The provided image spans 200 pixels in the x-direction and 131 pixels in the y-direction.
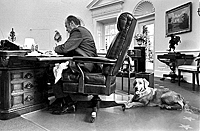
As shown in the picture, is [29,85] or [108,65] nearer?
[108,65]

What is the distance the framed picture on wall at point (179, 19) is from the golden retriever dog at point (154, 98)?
9.54ft

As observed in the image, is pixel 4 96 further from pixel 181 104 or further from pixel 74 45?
pixel 181 104

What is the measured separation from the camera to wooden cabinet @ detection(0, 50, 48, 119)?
216 cm

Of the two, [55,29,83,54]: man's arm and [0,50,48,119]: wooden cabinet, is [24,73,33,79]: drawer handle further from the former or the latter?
[55,29,83,54]: man's arm

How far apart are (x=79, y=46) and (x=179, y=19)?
3858mm

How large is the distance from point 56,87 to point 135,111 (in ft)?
3.39

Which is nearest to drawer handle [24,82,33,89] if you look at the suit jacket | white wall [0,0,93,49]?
the suit jacket

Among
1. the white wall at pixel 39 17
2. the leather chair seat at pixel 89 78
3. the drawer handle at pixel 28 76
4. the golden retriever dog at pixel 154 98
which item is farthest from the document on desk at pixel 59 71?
the white wall at pixel 39 17

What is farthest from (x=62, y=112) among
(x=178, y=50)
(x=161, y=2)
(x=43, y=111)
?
(x=161, y=2)

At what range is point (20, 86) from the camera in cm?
228

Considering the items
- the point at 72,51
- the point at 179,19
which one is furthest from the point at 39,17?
the point at 72,51

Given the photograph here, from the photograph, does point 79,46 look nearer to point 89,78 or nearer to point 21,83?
point 89,78

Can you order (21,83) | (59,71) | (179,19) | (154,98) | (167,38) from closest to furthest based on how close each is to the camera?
1. (59,71)
2. (21,83)
3. (154,98)
4. (179,19)
5. (167,38)

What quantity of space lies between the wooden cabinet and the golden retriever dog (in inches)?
44.5
